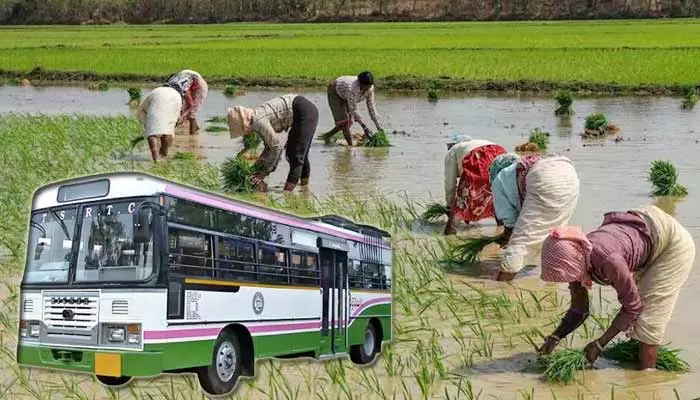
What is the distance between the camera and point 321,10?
3071 inches

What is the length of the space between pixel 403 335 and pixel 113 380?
2804 mm

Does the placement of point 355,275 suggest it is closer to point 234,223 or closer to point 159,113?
point 234,223

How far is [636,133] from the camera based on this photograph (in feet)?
53.0

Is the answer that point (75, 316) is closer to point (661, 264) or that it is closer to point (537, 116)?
point (661, 264)

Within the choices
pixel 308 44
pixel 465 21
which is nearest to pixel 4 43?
pixel 308 44

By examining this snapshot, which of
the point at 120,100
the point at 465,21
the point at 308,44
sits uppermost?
the point at 465,21

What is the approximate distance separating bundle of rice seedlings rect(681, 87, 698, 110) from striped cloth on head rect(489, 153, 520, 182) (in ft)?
48.3

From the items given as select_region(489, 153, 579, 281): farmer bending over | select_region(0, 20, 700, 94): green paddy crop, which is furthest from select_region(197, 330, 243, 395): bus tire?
select_region(0, 20, 700, 94): green paddy crop

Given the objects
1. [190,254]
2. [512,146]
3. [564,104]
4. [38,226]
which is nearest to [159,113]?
[512,146]

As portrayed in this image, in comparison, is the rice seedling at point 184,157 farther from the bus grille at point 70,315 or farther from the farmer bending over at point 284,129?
the bus grille at point 70,315

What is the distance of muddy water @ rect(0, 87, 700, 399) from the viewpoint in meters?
5.10

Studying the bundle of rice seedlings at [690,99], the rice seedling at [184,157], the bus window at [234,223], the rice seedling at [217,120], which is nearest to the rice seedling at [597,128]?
the bundle of rice seedlings at [690,99]

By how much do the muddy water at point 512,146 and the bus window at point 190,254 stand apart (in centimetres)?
241

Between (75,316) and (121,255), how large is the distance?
16 centimetres
